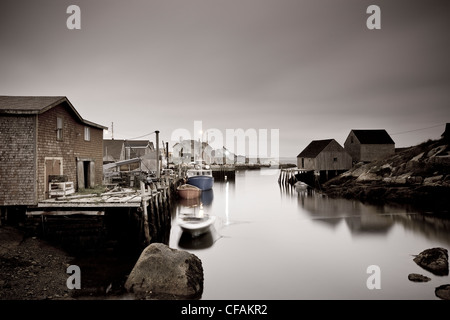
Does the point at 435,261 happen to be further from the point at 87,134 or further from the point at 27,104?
the point at 87,134

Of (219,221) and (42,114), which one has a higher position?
(42,114)

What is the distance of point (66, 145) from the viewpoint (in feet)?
56.7

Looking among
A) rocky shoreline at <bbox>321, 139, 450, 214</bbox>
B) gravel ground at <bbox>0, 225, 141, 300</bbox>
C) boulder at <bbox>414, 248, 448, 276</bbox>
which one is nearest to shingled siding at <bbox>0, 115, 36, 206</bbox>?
gravel ground at <bbox>0, 225, 141, 300</bbox>

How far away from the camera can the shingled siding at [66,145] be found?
14.6m

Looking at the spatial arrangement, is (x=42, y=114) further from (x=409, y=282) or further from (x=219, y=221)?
(x=409, y=282)

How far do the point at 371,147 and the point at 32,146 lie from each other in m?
52.6

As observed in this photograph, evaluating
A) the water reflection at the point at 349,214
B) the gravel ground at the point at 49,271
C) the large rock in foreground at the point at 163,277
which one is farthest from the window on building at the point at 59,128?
the water reflection at the point at 349,214

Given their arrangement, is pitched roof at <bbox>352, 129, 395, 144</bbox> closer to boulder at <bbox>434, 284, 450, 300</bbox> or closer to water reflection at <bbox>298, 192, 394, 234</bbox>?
water reflection at <bbox>298, 192, 394, 234</bbox>

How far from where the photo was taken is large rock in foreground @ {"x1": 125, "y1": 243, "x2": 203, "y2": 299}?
9086 millimetres

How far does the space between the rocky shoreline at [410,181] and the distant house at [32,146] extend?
31110mm

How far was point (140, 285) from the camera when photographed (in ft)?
30.3

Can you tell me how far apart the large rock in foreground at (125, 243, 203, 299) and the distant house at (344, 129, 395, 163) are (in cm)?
4889

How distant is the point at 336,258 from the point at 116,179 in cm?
2038
